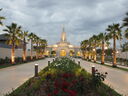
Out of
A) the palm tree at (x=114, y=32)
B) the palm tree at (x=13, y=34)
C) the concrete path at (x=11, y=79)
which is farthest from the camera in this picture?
the palm tree at (x=13, y=34)

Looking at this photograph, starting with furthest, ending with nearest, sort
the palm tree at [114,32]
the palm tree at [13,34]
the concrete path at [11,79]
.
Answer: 1. the palm tree at [13,34]
2. the palm tree at [114,32]
3. the concrete path at [11,79]

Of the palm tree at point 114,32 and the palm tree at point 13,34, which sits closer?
the palm tree at point 114,32

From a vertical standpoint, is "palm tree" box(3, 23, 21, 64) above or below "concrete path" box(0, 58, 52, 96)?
above

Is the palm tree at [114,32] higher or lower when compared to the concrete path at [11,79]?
higher

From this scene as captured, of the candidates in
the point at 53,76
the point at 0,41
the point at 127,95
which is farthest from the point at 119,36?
the point at 0,41

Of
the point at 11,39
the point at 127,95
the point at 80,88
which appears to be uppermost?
the point at 11,39

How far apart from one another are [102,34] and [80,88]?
121 ft

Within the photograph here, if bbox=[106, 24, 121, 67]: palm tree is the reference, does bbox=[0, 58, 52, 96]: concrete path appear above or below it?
below

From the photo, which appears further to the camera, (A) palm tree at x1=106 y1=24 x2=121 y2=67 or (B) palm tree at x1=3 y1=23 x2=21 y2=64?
(B) palm tree at x1=3 y1=23 x2=21 y2=64

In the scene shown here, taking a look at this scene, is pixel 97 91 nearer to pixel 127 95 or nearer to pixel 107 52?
pixel 127 95

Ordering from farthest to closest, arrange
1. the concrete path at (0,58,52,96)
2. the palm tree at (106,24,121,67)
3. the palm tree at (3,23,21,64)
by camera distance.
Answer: the palm tree at (3,23,21,64) → the palm tree at (106,24,121,67) → the concrete path at (0,58,52,96)

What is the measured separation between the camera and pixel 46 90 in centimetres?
774

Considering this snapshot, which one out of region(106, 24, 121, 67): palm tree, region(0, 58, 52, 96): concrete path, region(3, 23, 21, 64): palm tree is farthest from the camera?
region(3, 23, 21, 64): palm tree

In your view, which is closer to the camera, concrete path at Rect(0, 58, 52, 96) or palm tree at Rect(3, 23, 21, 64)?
concrete path at Rect(0, 58, 52, 96)
